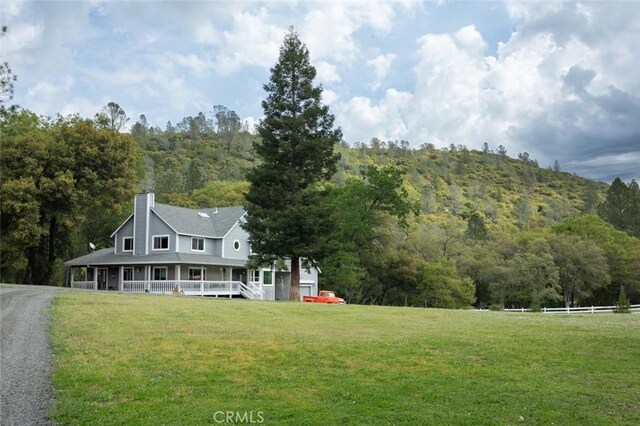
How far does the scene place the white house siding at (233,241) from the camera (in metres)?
50.0

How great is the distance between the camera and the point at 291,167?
3816 cm

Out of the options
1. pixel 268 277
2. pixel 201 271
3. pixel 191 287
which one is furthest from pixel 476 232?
pixel 191 287

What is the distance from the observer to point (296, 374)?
10648 millimetres

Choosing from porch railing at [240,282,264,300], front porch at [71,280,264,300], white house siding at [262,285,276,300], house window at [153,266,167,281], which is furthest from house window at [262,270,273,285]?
house window at [153,266,167,281]

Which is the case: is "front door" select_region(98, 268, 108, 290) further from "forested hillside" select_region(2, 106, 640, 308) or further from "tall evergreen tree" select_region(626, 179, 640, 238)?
"tall evergreen tree" select_region(626, 179, 640, 238)

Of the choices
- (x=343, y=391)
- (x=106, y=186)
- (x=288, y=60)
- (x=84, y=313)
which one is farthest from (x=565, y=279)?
(x=343, y=391)

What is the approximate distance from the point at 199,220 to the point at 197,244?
294cm

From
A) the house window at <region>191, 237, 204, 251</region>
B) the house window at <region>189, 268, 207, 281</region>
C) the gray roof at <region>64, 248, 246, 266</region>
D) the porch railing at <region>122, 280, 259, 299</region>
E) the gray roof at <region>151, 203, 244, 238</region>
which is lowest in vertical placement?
the porch railing at <region>122, 280, 259, 299</region>

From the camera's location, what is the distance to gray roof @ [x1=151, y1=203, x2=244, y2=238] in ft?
157

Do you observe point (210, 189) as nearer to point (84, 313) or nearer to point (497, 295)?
point (497, 295)

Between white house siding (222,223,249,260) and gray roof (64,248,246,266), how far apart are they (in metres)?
0.75

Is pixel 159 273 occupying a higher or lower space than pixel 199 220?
lower

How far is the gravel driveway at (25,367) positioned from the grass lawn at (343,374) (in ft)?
0.95

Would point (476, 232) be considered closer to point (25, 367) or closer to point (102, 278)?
point (102, 278)
